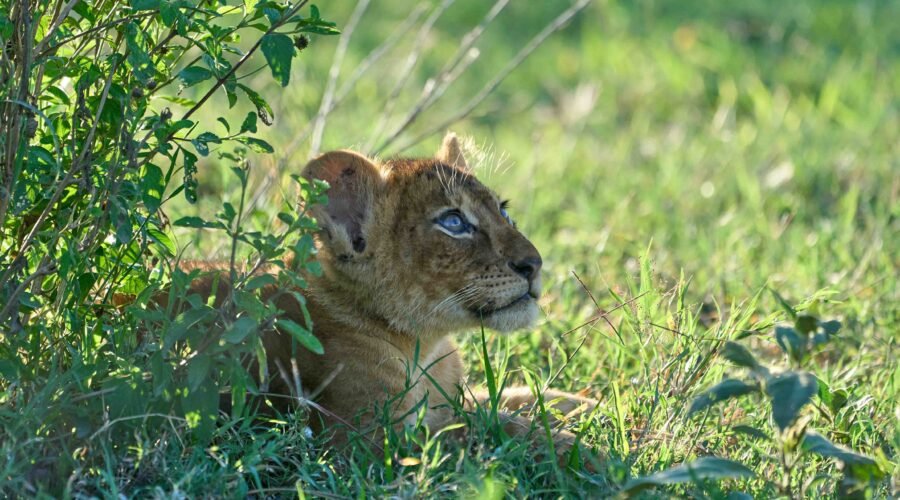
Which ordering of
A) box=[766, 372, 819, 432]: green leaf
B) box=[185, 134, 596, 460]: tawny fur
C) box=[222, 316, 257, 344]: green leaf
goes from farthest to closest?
box=[185, 134, 596, 460]: tawny fur
box=[222, 316, 257, 344]: green leaf
box=[766, 372, 819, 432]: green leaf

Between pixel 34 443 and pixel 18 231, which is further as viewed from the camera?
pixel 18 231

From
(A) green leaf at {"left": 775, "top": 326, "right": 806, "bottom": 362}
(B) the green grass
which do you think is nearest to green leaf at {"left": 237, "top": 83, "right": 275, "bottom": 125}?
(B) the green grass

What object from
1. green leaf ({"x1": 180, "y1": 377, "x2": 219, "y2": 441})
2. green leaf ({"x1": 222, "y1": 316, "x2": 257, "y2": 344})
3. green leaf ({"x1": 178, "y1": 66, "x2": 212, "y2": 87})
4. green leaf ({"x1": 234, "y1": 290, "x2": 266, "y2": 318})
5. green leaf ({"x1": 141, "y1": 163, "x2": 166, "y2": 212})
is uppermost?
green leaf ({"x1": 178, "y1": 66, "x2": 212, "y2": 87})

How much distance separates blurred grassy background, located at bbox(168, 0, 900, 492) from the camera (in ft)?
16.2

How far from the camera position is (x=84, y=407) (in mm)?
3332

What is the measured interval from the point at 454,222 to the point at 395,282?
308 mm

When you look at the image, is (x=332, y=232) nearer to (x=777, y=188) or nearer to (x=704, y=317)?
(x=704, y=317)

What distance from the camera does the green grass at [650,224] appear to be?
3.46 meters

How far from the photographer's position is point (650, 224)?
21.5 ft

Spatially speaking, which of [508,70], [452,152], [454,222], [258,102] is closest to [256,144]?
[258,102]

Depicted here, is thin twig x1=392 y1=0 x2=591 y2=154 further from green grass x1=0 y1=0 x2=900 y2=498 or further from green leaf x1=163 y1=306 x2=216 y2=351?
green leaf x1=163 y1=306 x2=216 y2=351

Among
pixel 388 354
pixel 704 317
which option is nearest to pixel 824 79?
pixel 704 317

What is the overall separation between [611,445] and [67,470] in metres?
1.58

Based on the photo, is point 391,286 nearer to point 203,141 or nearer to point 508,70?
point 203,141
